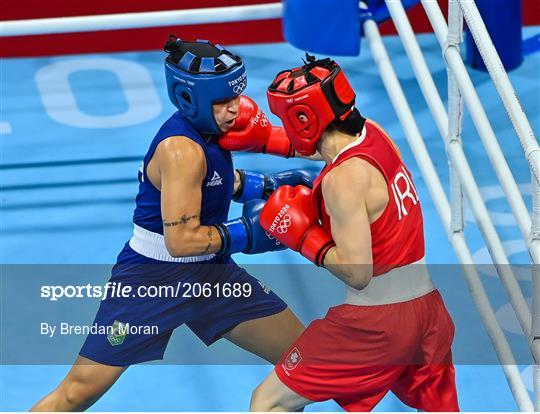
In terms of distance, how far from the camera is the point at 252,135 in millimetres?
3877

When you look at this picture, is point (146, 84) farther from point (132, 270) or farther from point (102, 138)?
point (132, 270)

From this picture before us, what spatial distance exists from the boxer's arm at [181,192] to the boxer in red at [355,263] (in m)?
0.23

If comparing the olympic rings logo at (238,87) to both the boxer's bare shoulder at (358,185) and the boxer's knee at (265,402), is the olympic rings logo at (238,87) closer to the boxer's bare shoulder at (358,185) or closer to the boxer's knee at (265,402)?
the boxer's bare shoulder at (358,185)

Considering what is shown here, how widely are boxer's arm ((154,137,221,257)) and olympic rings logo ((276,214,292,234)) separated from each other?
0.90 ft

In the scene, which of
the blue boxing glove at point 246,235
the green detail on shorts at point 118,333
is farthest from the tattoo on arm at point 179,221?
the green detail on shorts at point 118,333

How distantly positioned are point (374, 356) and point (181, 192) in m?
0.76

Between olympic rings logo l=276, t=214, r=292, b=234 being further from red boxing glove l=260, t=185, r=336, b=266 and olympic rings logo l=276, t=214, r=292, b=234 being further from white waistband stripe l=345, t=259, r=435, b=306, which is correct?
white waistband stripe l=345, t=259, r=435, b=306

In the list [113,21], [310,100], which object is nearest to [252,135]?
[310,100]

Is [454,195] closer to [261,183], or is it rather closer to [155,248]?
[261,183]

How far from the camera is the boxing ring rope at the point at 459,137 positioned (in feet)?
10.9

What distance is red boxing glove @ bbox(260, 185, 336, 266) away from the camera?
3.41m

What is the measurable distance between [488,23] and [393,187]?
11.0 feet

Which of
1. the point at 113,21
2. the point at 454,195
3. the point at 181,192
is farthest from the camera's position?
the point at 113,21

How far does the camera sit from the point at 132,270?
3812 millimetres
